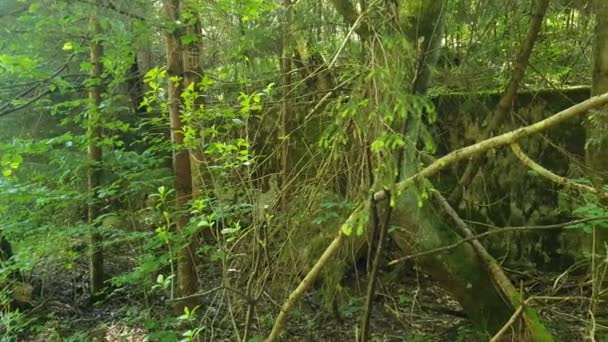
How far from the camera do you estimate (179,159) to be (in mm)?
4633

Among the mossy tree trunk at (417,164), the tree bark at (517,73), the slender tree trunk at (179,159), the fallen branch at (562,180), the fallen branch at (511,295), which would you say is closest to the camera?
the fallen branch at (562,180)

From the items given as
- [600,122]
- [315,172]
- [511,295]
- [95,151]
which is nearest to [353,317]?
[315,172]

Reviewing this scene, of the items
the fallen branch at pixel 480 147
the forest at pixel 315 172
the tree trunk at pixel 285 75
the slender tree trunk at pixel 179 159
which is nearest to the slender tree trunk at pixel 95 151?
the forest at pixel 315 172

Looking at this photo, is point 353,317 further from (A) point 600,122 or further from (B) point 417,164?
(A) point 600,122

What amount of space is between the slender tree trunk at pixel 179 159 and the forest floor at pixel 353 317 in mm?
399

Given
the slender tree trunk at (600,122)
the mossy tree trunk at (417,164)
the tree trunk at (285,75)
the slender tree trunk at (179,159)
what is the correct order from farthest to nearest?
the slender tree trunk at (179,159)
the tree trunk at (285,75)
the slender tree trunk at (600,122)
the mossy tree trunk at (417,164)

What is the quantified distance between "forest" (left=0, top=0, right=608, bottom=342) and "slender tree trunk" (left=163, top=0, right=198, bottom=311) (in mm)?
23

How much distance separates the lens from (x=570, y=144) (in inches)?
213

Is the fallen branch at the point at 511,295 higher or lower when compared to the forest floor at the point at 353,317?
higher

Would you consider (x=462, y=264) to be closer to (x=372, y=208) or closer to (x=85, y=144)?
(x=372, y=208)

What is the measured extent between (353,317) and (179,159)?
2194mm

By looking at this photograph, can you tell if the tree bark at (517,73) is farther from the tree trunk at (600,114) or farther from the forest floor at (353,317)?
the forest floor at (353,317)

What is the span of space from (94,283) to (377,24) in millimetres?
4843

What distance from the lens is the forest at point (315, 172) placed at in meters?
2.85
